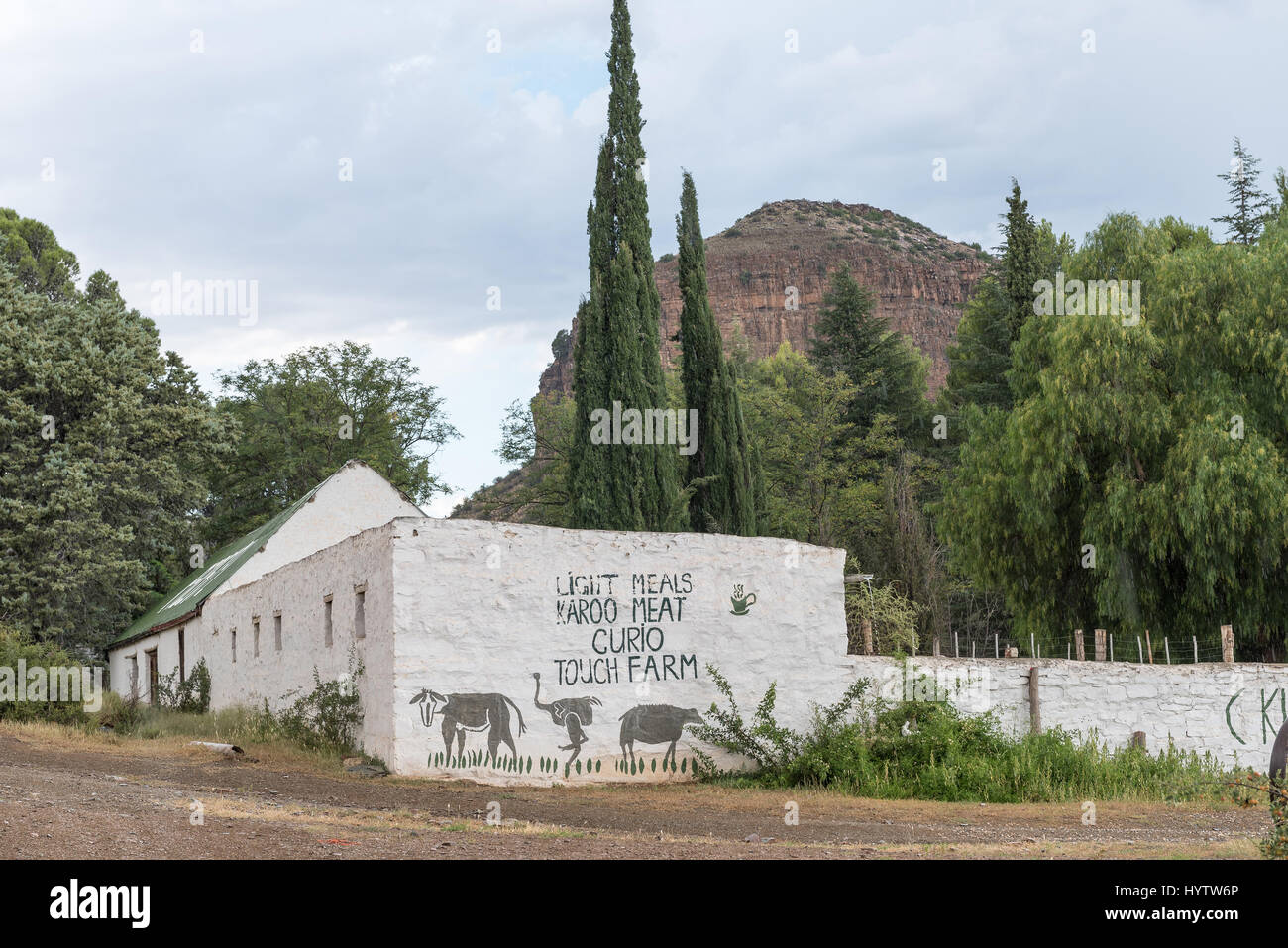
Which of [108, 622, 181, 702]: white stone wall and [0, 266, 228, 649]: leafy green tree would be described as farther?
[0, 266, 228, 649]: leafy green tree

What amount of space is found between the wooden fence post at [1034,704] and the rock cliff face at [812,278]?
115m

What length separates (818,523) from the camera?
148 ft

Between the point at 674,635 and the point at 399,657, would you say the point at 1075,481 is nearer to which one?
the point at 674,635

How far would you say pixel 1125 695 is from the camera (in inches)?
777

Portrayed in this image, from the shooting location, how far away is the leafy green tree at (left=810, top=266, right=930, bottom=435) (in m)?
52.2

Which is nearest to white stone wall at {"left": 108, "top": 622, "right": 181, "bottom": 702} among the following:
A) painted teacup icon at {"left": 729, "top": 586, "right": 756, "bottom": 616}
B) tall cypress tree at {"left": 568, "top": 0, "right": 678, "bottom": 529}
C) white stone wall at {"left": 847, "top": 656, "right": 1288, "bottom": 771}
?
tall cypress tree at {"left": 568, "top": 0, "right": 678, "bottom": 529}

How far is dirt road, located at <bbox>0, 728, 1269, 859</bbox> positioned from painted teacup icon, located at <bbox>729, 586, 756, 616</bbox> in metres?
2.85

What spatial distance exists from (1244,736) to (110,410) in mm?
29794

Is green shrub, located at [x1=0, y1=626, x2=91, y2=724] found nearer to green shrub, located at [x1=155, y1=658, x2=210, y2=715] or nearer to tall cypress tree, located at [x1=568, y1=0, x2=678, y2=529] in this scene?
green shrub, located at [x1=155, y1=658, x2=210, y2=715]

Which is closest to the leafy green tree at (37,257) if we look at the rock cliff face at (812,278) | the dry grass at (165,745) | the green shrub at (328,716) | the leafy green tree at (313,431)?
the leafy green tree at (313,431)
